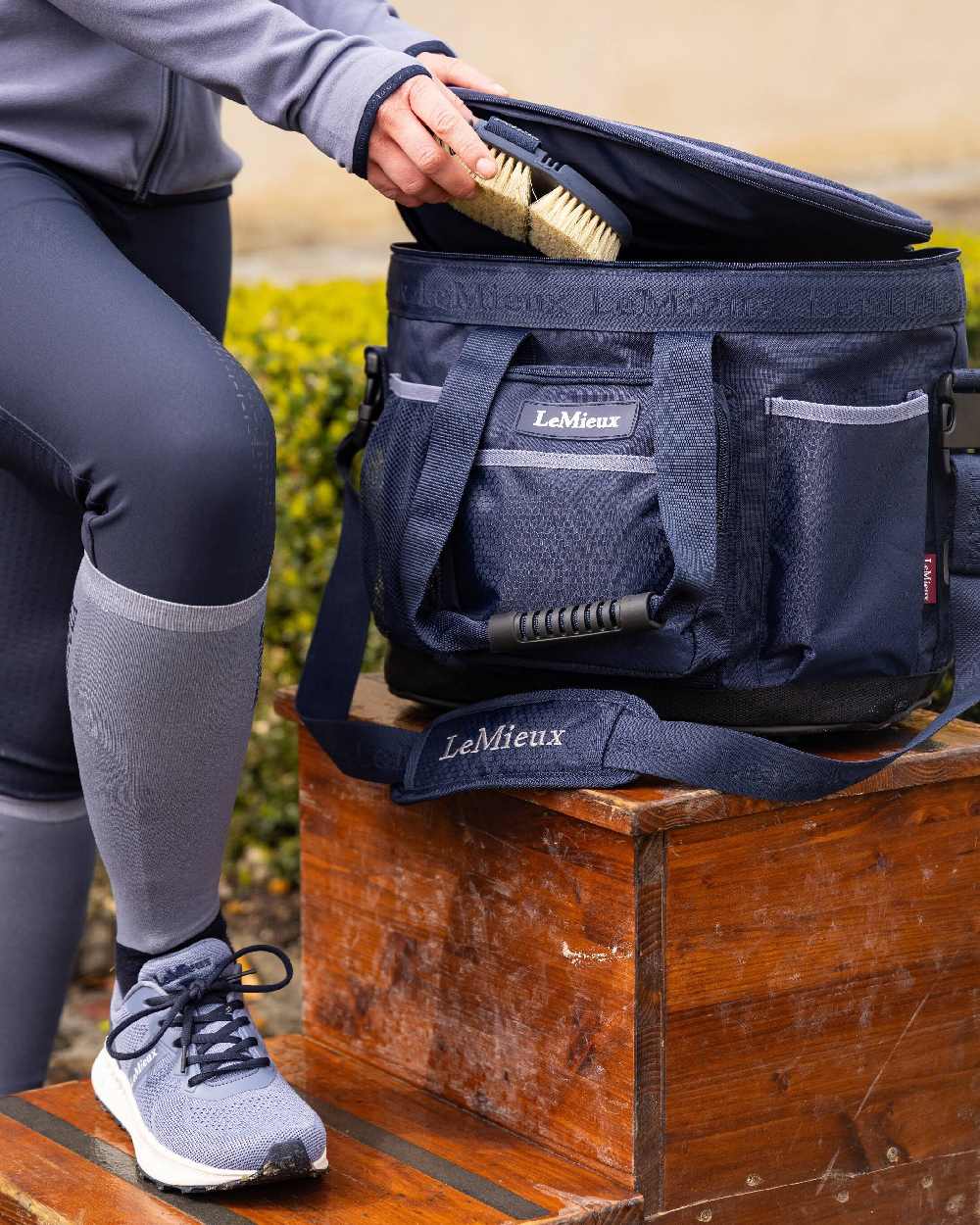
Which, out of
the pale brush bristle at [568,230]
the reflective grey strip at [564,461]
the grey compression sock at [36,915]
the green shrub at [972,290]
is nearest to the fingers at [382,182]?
the pale brush bristle at [568,230]

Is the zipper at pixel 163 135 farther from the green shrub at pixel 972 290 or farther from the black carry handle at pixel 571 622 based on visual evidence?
the green shrub at pixel 972 290

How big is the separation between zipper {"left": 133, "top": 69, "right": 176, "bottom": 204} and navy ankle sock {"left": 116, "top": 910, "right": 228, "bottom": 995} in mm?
716

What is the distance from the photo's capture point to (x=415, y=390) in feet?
5.85

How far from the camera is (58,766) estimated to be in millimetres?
1789

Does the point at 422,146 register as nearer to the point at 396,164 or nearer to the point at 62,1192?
the point at 396,164

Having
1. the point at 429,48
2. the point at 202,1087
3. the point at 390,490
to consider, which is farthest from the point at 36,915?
the point at 429,48

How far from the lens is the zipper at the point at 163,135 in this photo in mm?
1633

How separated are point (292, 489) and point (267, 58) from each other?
1533mm

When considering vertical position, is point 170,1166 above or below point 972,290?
below

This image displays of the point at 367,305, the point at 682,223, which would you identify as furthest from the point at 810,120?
the point at 682,223

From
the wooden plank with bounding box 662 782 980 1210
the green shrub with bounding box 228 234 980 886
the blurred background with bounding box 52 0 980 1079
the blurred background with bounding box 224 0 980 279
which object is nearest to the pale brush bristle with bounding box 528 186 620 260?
the wooden plank with bounding box 662 782 980 1210

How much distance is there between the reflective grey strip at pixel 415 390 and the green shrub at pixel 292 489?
1.04 metres

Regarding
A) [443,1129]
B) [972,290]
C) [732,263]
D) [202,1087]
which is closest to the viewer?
[202,1087]

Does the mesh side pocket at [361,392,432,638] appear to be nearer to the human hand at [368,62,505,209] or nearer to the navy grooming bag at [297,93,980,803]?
the navy grooming bag at [297,93,980,803]
